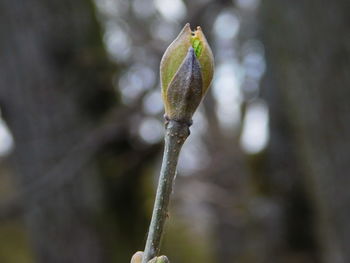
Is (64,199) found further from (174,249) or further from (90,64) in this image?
(174,249)

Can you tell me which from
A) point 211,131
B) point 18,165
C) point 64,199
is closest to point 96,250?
point 64,199

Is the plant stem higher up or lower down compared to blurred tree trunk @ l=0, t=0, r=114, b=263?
lower down

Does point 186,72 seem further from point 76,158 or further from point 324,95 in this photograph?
point 76,158

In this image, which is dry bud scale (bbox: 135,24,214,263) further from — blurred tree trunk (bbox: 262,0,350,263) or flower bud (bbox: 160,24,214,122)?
blurred tree trunk (bbox: 262,0,350,263)

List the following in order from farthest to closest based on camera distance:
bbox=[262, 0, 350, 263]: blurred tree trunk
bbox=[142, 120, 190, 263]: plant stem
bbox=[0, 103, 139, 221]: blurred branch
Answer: bbox=[0, 103, 139, 221]: blurred branch → bbox=[262, 0, 350, 263]: blurred tree trunk → bbox=[142, 120, 190, 263]: plant stem

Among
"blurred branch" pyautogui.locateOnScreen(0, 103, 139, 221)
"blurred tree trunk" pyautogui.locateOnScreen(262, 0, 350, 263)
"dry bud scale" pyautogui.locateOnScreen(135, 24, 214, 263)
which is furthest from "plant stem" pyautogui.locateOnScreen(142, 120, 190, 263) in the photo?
"blurred branch" pyautogui.locateOnScreen(0, 103, 139, 221)

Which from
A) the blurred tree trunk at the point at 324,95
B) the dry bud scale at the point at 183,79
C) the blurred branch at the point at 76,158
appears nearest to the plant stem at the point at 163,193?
the dry bud scale at the point at 183,79
